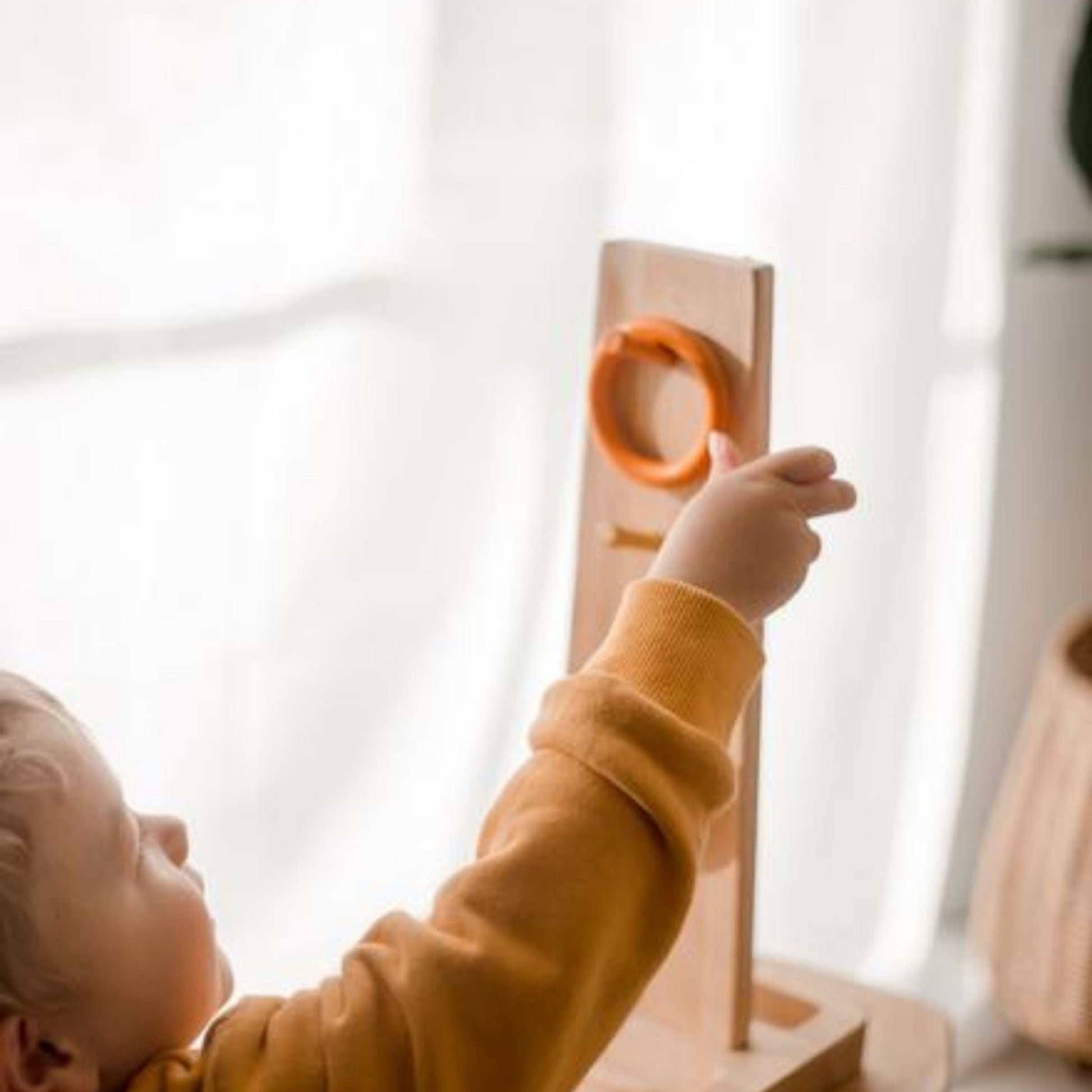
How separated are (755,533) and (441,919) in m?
0.23

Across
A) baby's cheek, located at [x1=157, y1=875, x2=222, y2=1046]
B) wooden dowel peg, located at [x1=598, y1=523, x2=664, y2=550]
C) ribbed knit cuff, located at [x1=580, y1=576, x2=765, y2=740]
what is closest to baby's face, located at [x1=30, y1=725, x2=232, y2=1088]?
baby's cheek, located at [x1=157, y1=875, x2=222, y2=1046]

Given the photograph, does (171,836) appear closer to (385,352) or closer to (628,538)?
(628,538)

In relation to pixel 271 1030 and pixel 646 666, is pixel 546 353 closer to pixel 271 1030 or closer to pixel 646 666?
pixel 646 666

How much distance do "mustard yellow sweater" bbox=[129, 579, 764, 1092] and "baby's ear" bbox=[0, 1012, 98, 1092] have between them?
35 mm

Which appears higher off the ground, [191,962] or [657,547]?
[657,547]

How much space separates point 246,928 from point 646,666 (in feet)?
1.55

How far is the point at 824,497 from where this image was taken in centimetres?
103

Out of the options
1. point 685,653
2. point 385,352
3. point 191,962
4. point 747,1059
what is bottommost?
point 747,1059

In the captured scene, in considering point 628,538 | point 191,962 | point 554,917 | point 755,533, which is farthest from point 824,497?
point 191,962

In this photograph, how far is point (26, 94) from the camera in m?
1.09

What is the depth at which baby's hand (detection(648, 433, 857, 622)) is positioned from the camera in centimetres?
100

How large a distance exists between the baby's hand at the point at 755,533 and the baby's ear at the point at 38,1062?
1.10ft

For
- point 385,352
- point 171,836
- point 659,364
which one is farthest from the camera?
point 385,352

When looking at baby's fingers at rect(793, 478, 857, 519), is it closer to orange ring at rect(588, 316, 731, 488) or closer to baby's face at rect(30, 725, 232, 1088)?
orange ring at rect(588, 316, 731, 488)
